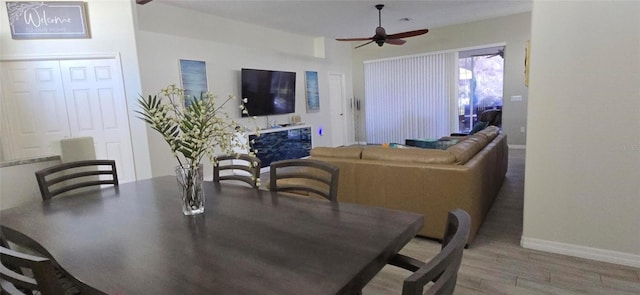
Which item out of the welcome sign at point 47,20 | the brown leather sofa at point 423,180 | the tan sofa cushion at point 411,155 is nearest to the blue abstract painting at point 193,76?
the welcome sign at point 47,20

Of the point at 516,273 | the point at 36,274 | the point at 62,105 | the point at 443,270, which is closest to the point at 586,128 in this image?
the point at 516,273

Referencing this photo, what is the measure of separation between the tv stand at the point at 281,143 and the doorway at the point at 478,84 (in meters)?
3.87

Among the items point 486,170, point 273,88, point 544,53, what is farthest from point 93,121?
point 544,53

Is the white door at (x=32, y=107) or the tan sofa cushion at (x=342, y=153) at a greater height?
the white door at (x=32, y=107)

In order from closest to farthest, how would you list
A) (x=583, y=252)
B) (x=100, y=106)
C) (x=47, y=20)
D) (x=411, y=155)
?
(x=583, y=252) → (x=411, y=155) → (x=47, y=20) → (x=100, y=106)

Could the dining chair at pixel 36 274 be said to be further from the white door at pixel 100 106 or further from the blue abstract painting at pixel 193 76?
the blue abstract painting at pixel 193 76

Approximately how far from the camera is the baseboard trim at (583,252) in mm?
2197

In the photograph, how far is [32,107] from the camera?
12.8 feet

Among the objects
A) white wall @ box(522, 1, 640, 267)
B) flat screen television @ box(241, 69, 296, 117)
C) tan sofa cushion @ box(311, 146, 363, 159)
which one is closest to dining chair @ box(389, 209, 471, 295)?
white wall @ box(522, 1, 640, 267)

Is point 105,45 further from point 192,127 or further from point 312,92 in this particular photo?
point 312,92

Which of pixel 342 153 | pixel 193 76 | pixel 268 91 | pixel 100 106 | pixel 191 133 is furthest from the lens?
pixel 268 91

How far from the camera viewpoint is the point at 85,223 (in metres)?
1.39

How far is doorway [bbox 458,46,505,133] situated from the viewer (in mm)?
8156

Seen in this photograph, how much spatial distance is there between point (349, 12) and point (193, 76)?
8.96 ft
